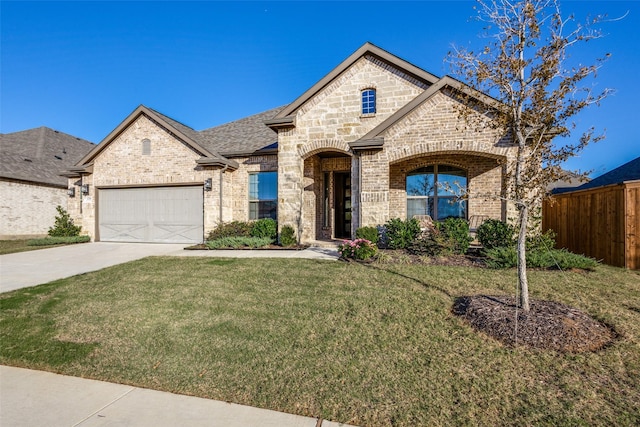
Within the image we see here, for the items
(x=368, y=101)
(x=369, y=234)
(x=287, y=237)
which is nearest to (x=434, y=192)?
(x=369, y=234)

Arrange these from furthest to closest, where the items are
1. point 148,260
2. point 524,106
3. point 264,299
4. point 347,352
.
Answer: point 148,260
point 264,299
point 524,106
point 347,352

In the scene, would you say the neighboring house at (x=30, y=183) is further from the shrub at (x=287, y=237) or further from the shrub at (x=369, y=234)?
the shrub at (x=369, y=234)

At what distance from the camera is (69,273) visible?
25.4 ft

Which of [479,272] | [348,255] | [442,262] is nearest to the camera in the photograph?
[479,272]

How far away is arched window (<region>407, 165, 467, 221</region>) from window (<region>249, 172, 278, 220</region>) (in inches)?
225

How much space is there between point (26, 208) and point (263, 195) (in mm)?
14618

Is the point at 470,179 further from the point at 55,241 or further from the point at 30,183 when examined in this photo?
A: the point at 30,183

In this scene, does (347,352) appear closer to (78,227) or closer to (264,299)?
(264,299)

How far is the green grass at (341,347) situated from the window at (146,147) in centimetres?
909

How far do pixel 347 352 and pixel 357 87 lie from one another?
Result: 10.1 m

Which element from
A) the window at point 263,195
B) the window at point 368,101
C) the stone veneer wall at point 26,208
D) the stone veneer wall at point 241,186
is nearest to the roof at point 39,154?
the stone veneer wall at point 26,208

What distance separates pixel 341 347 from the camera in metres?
3.66

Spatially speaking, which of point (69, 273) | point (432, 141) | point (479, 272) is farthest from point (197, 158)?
point (479, 272)

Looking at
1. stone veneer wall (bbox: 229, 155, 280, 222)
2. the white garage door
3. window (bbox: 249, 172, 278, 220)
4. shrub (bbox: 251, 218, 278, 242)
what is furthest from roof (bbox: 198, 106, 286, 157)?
shrub (bbox: 251, 218, 278, 242)
